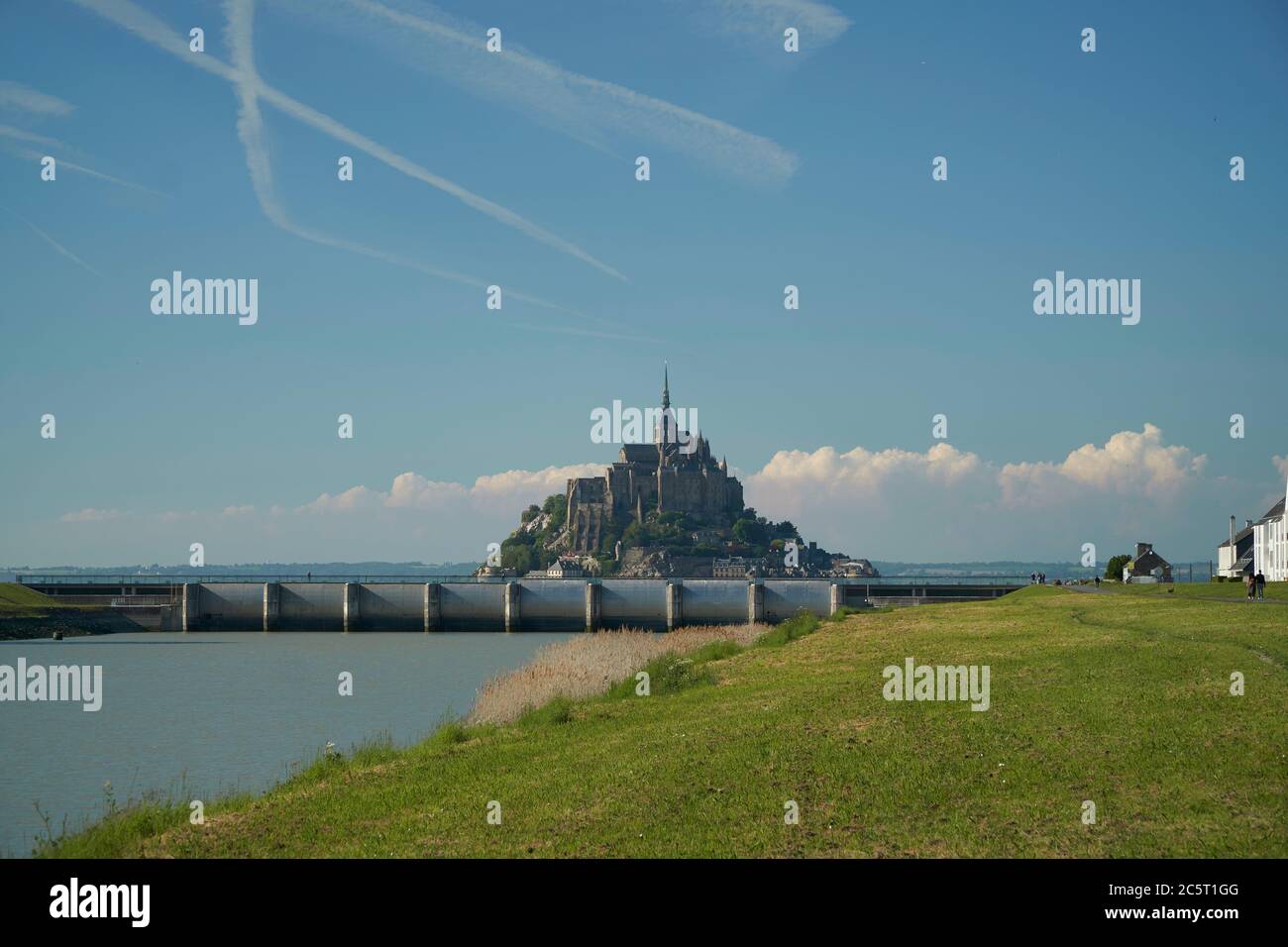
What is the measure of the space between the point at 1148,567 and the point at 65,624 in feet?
264

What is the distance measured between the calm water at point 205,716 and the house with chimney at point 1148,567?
1837 inches

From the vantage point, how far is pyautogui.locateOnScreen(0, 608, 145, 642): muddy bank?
78.6m

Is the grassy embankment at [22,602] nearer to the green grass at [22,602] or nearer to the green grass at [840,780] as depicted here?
the green grass at [22,602]

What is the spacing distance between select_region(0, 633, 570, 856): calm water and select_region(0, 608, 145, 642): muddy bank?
6.60 meters

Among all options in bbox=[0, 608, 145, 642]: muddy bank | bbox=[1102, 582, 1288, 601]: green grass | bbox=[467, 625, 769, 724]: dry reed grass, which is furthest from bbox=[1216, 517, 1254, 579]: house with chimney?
bbox=[0, 608, 145, 642]: muddy bank

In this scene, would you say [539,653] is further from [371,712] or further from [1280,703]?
[1280,703]

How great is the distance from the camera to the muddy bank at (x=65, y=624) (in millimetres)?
78562

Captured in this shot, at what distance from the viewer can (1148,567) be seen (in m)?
87.6

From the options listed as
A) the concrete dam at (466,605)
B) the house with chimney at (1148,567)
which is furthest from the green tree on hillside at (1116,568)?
the concrete dam at (466,605)
